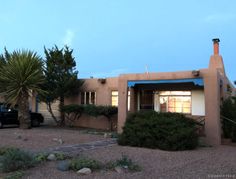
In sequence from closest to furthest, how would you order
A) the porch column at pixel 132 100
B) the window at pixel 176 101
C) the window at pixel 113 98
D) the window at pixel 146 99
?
the porch column at pixel 132 100
the window at pixel 176 101
the window at pixel 146 99
the window at pixel 113 98

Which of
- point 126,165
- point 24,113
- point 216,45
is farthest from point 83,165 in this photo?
point 216,45

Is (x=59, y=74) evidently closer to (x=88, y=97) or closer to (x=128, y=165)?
(x=88, y=97)

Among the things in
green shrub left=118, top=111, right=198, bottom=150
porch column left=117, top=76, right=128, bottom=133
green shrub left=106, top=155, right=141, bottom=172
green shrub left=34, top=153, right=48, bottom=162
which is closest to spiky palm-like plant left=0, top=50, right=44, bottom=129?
porch column left=117, top=76, right=128, bottom=133

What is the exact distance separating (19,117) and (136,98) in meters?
7.54

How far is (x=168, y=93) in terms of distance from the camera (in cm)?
2044

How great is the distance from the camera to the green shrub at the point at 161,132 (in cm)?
1199

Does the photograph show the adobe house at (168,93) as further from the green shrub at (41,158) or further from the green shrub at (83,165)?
the green shrub at (41,158)

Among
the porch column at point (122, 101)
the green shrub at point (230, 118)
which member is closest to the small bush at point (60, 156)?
the porch column at point (122, 101)

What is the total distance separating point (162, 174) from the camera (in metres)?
7.77

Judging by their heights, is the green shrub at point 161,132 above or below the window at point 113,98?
below

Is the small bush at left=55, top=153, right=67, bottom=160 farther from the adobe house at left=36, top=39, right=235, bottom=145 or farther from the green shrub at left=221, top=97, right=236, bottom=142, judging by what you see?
the green shrub at left=221, top=97, right=236, bottom=142

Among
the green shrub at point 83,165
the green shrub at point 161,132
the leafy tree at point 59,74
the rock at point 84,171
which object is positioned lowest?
the rock at point 84,171

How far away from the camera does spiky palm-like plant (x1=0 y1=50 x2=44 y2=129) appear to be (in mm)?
19719

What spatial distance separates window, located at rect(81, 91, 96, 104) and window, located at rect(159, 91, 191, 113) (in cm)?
519
